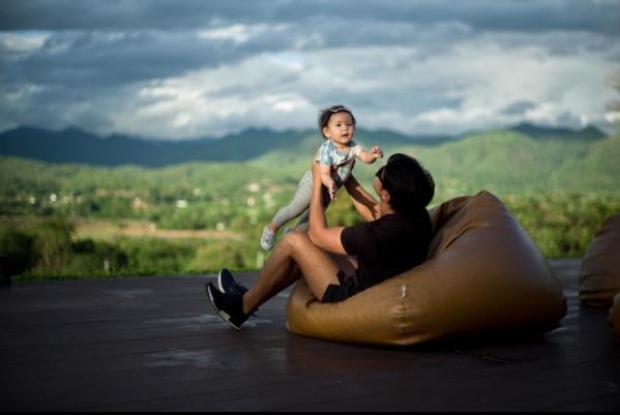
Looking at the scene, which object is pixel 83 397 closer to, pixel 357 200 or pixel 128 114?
pixel 357 200

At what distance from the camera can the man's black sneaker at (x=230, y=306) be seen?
4043 millimetres

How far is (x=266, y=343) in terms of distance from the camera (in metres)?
3.69

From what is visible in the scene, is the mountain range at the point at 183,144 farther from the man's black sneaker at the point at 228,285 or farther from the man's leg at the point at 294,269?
the man's leg at the point at 294,269

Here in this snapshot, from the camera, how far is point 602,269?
16.0 ft

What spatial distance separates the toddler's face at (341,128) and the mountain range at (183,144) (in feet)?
211

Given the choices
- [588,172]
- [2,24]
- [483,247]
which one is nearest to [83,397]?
[483,247]

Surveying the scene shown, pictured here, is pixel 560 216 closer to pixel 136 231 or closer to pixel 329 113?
pixel 136 231

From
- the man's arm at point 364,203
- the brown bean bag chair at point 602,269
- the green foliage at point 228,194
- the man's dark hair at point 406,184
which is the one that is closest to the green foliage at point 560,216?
the green foliage at point 228,194

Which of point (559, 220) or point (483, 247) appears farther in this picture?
point (559, 220)

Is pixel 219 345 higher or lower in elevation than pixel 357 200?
lower

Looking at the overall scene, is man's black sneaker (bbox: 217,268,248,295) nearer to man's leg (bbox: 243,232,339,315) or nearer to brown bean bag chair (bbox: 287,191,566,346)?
man's leg (bbox: 243,232,339,315)

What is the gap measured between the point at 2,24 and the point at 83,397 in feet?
221

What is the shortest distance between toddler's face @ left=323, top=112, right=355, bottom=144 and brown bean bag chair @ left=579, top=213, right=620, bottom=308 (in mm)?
1860

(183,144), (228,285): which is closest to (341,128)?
(228,285)
